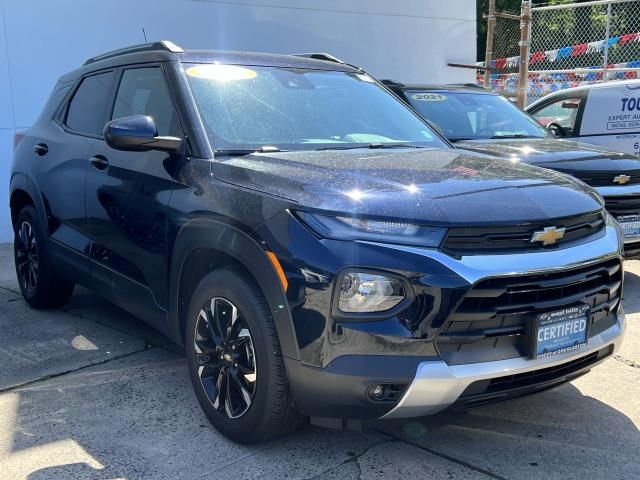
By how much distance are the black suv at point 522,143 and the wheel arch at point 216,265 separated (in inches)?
94.0

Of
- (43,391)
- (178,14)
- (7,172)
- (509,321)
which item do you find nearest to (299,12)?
(178,14)

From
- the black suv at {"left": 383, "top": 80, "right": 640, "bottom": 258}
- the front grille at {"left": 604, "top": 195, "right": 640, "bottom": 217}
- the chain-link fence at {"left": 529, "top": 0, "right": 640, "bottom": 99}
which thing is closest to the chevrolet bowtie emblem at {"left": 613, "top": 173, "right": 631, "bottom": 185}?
the black suv at {"left": 383, "top": 80, "right": 640, "bottom": 258}

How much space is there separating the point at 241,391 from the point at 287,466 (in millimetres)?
387

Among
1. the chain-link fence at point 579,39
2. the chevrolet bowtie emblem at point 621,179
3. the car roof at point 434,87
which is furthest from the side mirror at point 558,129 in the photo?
the chain-link fence at point 579,39

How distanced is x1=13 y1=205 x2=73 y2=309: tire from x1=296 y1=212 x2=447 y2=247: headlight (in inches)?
119

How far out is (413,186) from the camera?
3.00 m

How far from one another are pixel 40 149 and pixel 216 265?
247 centimetres

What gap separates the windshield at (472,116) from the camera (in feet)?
23.5

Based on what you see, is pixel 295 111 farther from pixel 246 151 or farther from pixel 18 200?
pixel 18 200

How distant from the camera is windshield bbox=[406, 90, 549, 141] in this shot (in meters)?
7.15

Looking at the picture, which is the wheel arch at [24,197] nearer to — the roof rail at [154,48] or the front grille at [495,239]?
the roof rail at [154,48]

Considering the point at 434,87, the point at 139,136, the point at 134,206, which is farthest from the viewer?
the point at 434,87

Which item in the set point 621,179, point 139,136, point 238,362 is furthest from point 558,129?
point 238,362

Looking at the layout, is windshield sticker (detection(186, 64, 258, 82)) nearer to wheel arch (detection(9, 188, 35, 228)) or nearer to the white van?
wheel arch (detection(9, 188, 35, 228))
